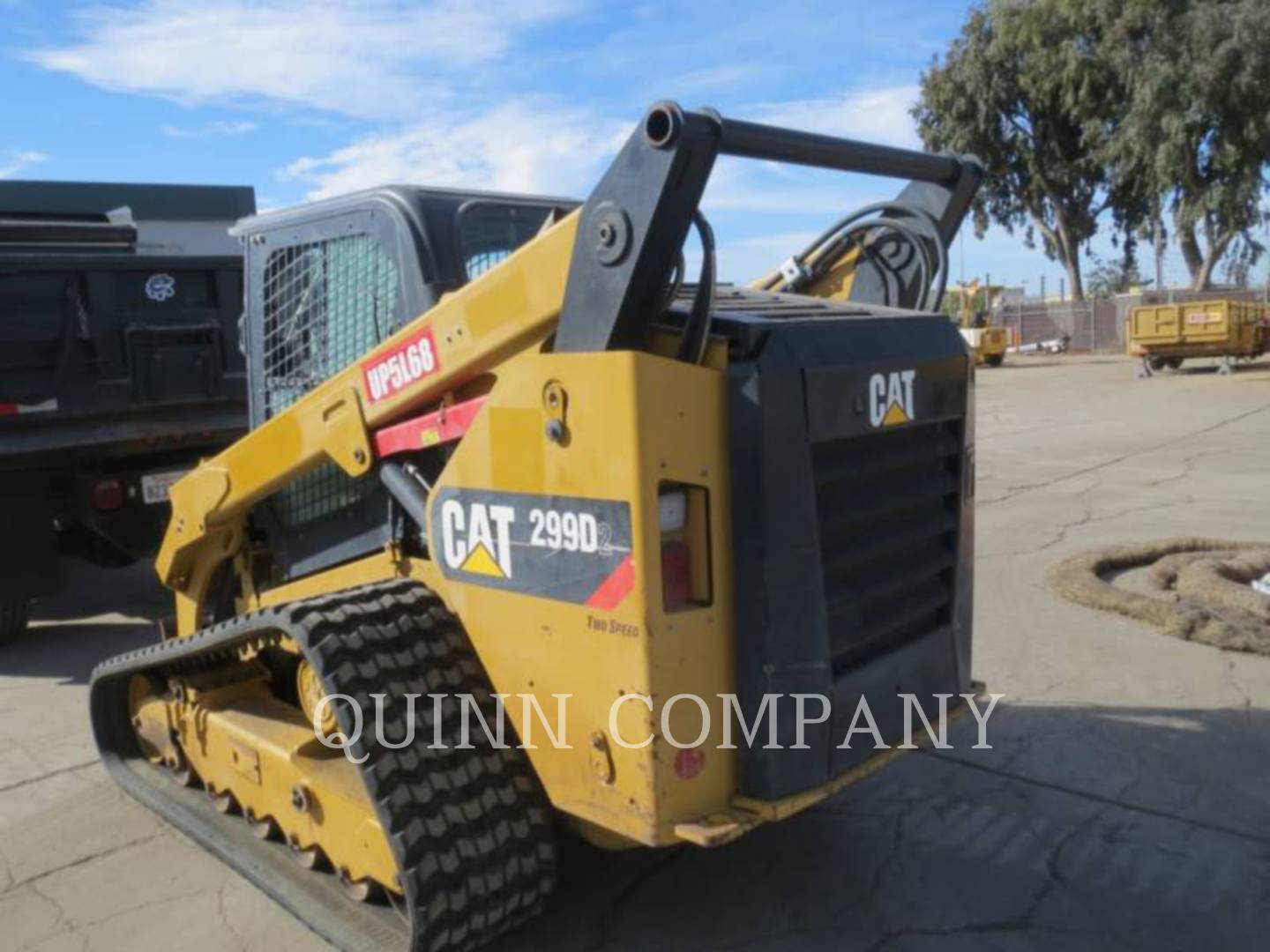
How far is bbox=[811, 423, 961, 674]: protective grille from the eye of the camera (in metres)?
3.01

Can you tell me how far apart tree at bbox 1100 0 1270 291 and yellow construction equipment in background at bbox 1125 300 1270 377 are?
6.68 meters

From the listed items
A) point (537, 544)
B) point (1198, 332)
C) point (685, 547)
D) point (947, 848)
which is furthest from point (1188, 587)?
point (1198, 332)

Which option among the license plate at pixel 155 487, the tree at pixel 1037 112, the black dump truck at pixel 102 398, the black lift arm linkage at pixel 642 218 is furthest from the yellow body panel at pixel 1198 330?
the black lift arm linkage at pixel 642 218

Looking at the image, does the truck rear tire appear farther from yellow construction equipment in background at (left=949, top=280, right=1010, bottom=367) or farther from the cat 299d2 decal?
yellow construction equipment in background at (left=949, top=280, right=1010, bottom=367)

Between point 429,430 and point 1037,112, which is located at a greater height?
point 1037,112

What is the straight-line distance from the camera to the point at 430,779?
3002 mm

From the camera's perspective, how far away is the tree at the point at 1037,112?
33156 mm

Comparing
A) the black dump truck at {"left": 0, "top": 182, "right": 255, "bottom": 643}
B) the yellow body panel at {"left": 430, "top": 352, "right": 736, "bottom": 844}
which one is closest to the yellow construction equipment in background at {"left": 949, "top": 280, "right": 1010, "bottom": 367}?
the black dump truck at {"left": 0, "top": 182, "right": 255, "bottom": 643}

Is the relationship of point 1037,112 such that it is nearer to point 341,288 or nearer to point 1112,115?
point 1112,115

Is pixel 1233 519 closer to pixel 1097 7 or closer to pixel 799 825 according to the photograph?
pixel 799 825

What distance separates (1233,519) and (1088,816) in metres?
5.78

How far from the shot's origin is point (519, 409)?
9.27 feet

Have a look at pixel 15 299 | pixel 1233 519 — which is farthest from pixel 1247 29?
pixel 15 299

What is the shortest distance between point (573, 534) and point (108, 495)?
5092 mm
